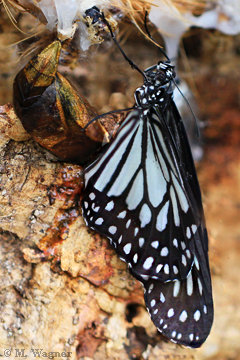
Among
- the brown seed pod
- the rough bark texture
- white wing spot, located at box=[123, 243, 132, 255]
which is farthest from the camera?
white wing spot, located at box=[123, 243, 132, 255]

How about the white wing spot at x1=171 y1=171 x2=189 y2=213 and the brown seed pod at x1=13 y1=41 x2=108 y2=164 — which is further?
the white wing spot at x1=171 y1=171 x2=189 y2=213

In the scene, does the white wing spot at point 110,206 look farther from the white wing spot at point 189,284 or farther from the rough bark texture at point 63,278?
the white wing spot at point 189,284

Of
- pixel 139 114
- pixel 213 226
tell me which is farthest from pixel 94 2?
pixel 213 226

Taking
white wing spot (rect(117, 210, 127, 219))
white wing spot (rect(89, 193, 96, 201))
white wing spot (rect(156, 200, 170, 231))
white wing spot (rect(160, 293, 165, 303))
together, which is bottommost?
white wing spot (rect(160, 293, 165, 303))

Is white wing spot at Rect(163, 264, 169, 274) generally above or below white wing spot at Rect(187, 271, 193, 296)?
above

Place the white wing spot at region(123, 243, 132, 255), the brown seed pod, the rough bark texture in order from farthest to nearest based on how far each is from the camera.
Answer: the white wing spot at region(123, 243, 132, 255), the rough bark texture, the brown seed pod

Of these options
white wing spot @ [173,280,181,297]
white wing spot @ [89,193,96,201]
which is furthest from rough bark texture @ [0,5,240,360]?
white wing spot @ [173,280,181,297]

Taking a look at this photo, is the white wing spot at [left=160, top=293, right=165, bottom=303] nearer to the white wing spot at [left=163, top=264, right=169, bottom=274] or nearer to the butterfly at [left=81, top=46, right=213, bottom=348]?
the butterfly at [left=81, top=46, right=213, bottom=348]
